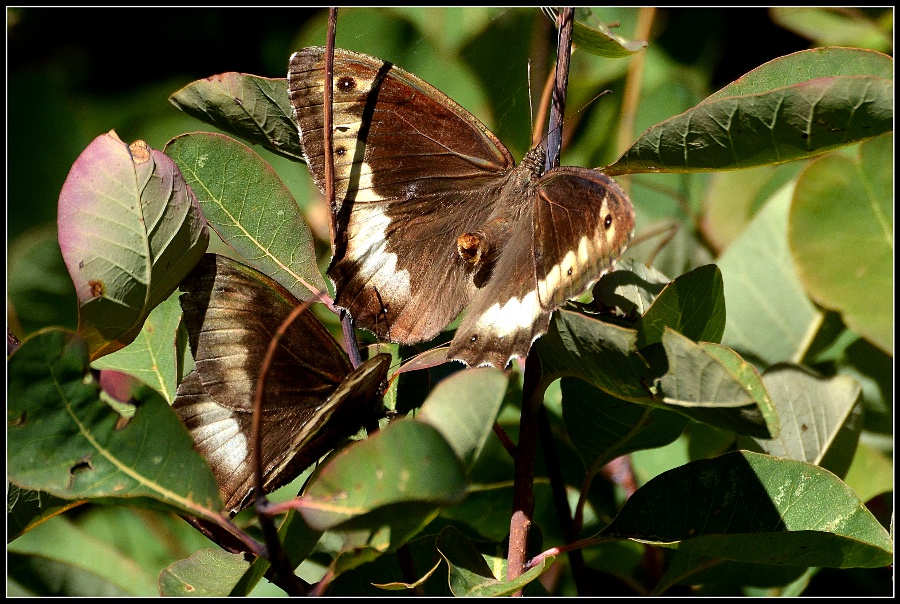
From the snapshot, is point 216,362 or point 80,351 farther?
point 216,362

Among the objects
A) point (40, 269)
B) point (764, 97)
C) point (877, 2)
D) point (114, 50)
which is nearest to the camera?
point (764, 97)

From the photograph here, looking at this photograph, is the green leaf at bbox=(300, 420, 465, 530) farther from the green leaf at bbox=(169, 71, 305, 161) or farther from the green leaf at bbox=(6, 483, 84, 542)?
the green leaf at bbox=(169, 71, 305, 161)

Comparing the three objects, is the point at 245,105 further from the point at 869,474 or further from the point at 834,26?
the point at 834,26

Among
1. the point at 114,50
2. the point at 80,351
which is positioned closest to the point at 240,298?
the point at 80,351

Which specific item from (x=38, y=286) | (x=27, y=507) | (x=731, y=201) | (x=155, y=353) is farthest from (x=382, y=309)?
(x=731, y=201)

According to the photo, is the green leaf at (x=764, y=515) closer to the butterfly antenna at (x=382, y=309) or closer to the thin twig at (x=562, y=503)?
the thin twig at (x=562, y=503)

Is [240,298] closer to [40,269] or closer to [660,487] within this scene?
[660,487]
